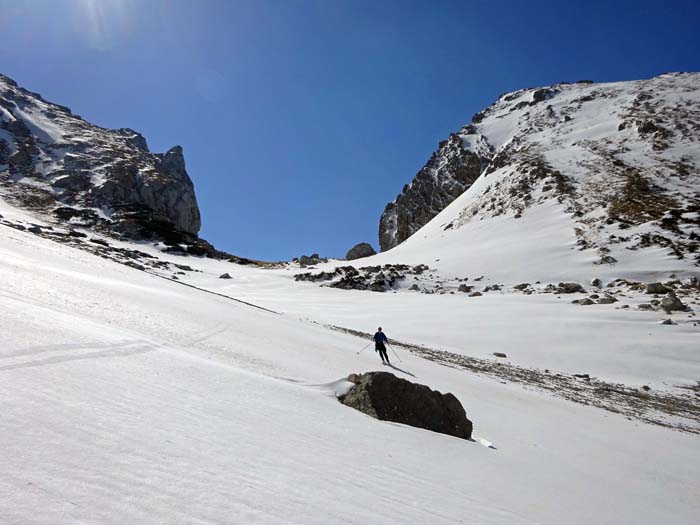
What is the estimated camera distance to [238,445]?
11.5 feet

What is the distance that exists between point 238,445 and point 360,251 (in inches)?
3297

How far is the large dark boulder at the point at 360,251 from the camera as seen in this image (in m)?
86.8

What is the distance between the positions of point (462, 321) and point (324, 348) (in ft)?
51.0

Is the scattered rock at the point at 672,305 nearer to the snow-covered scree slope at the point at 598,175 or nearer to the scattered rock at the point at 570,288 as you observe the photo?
the scattered rock at the point at 570,288

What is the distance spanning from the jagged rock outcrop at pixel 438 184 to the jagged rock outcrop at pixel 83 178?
54643 mm

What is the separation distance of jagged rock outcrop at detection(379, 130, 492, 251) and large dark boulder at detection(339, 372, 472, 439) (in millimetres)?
88374

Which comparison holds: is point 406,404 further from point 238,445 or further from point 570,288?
point 570,288

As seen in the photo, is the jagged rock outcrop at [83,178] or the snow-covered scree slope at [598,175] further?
the jagged rock outcrop at [83,178]

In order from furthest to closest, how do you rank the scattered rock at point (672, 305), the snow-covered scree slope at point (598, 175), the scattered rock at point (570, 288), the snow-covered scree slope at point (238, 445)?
the snow-covered scree slope at point (598, 175) < the scattered rock at point (570, 288) < the scattered rock at point (672, 305) < the snow-covered scree slope at point (238, 445)

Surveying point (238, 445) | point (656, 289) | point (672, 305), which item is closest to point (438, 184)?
point (656, 289)

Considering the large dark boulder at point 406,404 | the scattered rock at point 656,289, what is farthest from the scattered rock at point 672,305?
the large dark boulder at point 406,404

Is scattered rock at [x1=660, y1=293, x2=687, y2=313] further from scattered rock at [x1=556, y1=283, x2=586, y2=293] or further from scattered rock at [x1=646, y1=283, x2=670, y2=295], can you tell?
scattered rock at [x1=556, y1=283, x2=586, y2=293]

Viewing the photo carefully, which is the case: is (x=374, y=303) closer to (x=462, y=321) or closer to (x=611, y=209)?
(x=462, y=321)

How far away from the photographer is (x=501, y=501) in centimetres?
445
